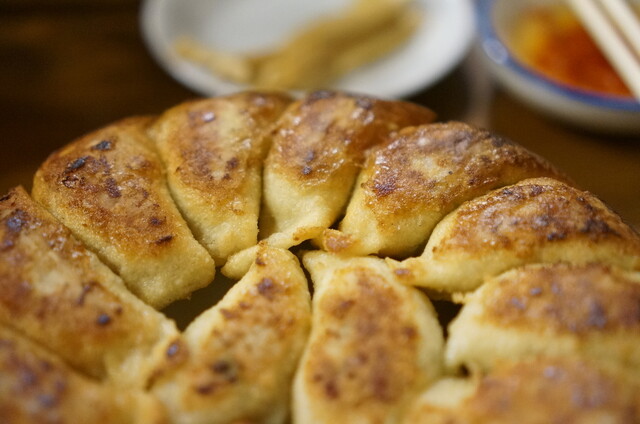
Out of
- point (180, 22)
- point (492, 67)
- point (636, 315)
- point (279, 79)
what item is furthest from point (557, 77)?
point (636, 315)

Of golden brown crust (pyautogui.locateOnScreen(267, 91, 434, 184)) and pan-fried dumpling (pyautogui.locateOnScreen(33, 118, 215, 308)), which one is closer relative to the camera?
pan-fried dumpling (pyautogui.locateOnScreen(33, 118, 215, 308))

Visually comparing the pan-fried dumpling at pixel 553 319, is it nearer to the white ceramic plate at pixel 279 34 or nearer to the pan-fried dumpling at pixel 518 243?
the pan-fried dumpling at pixel 518 243

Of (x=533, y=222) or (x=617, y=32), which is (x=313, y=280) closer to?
(x=533, y=222)

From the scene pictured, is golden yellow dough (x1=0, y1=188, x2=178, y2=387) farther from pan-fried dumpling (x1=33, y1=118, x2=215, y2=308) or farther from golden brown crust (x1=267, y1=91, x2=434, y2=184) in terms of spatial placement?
golden brown crust (x1=267, y1=91, x2=434, y2=184)

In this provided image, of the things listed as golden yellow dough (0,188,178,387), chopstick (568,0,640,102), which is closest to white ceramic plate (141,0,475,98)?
chopstick (568,0,640,102)

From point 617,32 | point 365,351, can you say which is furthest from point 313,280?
point 617,32
